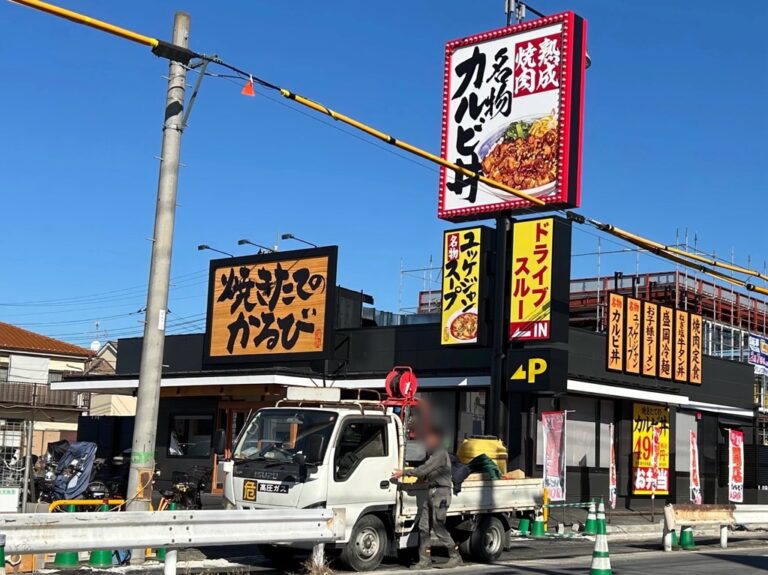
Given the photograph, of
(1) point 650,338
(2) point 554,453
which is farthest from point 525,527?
(1) point 650,338

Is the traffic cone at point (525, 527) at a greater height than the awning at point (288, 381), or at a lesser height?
lesser

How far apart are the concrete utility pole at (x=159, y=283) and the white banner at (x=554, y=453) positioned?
11974 millimetres

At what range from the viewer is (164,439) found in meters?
29.7

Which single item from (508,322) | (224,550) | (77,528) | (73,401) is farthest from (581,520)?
(73,401)

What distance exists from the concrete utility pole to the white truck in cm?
117

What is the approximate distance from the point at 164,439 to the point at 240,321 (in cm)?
429

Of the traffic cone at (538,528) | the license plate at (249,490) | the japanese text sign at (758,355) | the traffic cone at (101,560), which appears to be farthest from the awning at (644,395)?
the traffic cone at (101,560)

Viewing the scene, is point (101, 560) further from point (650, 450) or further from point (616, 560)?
point (650, 450)

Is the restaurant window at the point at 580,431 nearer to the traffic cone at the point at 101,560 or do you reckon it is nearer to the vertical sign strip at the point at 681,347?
the vertical sign strip at the point at 681,347

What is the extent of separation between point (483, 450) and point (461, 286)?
207 inches

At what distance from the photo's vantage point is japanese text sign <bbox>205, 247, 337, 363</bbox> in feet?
88.9

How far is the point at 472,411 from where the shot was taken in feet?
85.7

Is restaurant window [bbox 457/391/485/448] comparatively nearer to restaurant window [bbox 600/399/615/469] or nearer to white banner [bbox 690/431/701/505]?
restaurant window [bbox 600/399/615/469]

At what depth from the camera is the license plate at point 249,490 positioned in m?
13.5
